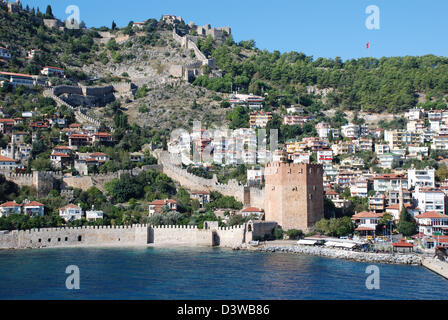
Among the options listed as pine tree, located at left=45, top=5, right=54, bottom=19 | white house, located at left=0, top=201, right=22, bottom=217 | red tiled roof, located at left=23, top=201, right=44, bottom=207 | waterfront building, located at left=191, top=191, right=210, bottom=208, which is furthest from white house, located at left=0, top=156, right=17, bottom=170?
pine tree, located at left=45, top=5, right=54, bottom=19

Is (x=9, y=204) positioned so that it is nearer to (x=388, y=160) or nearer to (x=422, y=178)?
(x=422, y=178)

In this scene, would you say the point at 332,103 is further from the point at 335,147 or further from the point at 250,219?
the point at 250,219

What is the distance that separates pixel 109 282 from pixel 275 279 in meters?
6.49

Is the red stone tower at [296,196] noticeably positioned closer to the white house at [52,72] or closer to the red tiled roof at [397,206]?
the red tiled roof at [397,206]

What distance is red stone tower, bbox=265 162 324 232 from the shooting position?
3591 cm

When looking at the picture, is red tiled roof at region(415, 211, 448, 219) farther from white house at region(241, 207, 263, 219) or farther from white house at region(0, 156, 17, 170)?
white house at region(0, 156, 17, 170)

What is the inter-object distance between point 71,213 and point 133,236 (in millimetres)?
4580

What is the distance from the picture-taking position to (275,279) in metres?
25.2

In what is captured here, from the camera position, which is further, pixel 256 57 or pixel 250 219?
pixel 256 57

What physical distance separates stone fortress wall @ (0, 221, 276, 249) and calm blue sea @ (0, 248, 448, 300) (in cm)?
190

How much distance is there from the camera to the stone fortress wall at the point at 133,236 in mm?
34725

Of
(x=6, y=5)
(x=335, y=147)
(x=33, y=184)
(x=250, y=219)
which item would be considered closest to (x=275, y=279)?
(x=250, y=219)

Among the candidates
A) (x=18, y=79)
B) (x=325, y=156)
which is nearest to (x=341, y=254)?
(x=325, y=156)
